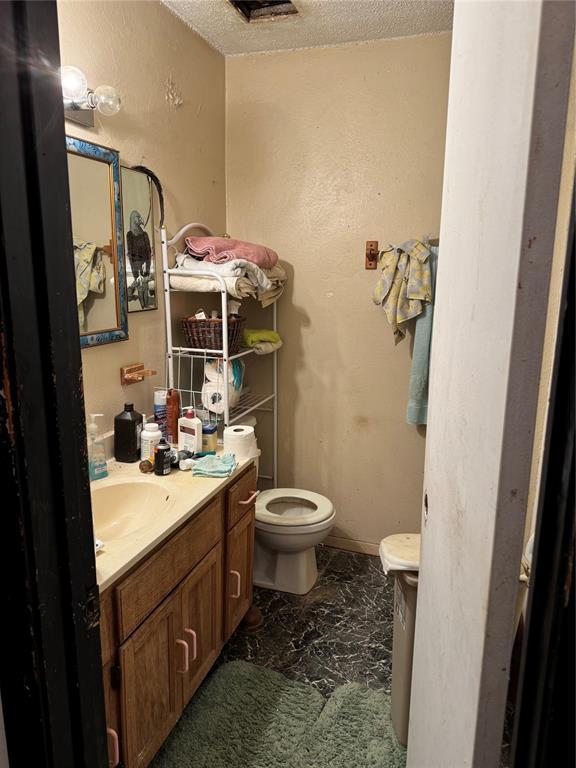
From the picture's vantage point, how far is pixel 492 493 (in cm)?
65

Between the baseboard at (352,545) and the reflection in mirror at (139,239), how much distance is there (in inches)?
63.3

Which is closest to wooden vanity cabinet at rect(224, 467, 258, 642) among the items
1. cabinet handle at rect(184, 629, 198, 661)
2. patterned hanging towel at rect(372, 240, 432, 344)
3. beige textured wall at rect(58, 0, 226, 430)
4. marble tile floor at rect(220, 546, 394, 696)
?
marble tile floor at rect(220, 546, 394, 696)

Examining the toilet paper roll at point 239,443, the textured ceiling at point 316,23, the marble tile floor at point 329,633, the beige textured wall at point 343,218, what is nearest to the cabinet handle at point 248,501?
the toilet paper roll at point 239,443

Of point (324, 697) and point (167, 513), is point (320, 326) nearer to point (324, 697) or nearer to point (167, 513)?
point (167, 513)

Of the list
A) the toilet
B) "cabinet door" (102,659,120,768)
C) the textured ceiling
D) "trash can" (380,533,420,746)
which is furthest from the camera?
the toilet

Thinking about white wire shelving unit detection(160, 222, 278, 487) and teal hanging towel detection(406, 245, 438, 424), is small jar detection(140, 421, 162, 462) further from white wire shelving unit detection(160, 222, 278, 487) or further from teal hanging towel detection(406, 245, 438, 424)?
teal hanging towel detection(406, 245, 438, 424)

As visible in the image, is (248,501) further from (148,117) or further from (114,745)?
(148,117)

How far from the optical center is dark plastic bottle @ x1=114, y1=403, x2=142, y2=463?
74.1 inches

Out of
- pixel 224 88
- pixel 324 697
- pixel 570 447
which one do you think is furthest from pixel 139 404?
pixel 570 447

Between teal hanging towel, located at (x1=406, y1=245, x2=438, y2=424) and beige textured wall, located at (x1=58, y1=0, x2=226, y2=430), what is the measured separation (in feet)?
3.68

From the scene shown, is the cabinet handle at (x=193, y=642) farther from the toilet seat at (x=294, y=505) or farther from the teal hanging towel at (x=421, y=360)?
the teal hanging towel at (x=421, y=360)

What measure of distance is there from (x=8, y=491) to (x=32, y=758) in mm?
376

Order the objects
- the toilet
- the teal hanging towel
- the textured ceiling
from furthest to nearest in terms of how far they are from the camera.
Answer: the teal hanging towel < the toilet < the textured ceiling

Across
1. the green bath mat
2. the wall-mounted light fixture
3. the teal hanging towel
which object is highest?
the wall-mounted light fixture
